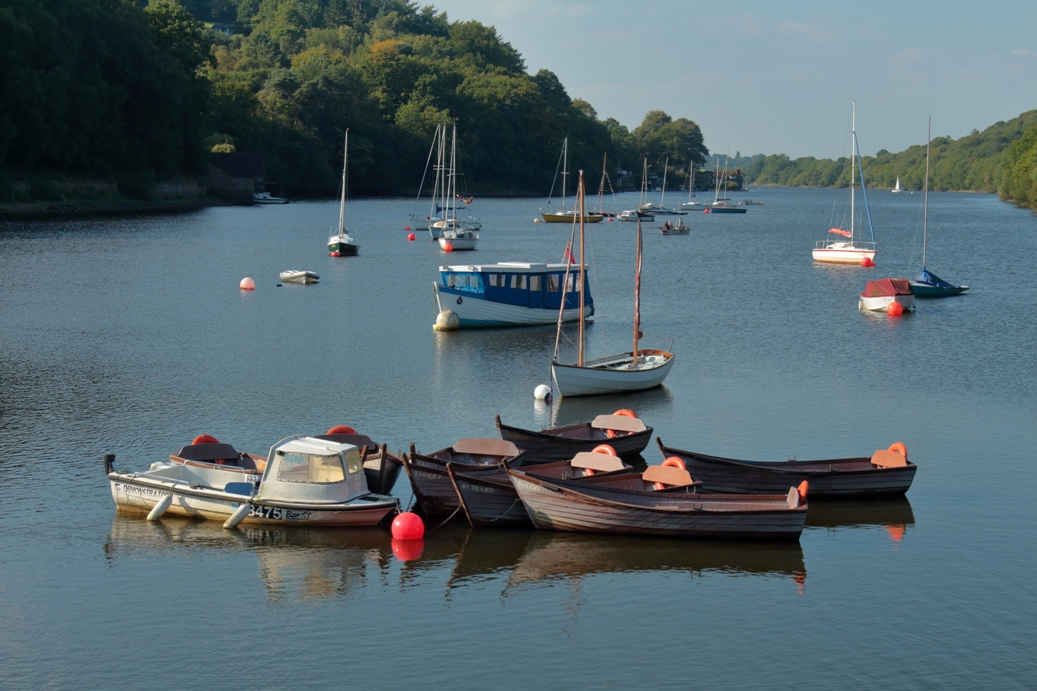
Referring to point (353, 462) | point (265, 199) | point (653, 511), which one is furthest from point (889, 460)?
point (265, 199)

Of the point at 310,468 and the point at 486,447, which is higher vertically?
the point at 486,447

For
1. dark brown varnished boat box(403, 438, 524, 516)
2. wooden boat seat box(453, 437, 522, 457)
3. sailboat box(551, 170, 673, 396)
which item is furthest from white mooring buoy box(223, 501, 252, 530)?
sailboat box(551, 170, 673, 396)

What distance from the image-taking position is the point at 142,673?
16875mm

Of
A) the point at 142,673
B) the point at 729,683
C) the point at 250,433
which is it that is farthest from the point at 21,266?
the point at 729,683

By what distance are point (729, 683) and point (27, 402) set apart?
24.8m

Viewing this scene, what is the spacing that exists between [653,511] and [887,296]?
1564 inches

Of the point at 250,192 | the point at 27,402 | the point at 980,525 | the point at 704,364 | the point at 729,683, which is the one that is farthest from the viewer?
the point at 250,192

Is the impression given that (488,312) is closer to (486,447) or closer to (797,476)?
(486,447)

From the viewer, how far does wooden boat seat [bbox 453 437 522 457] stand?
24669 mm

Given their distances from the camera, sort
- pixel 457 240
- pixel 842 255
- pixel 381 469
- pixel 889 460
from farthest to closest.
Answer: pixel 457 240 → pixel 842 255 → pixel 889 460 → pixel 381 469

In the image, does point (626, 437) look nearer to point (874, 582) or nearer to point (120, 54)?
point (874, 582)

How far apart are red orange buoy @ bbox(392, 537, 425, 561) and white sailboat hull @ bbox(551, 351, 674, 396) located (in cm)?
1301

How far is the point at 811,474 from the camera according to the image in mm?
25297

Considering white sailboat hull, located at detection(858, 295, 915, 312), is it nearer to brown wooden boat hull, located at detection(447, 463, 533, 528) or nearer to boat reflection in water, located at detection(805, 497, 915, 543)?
boat reflection in water, located at detection(805, 497, 915, 543)
